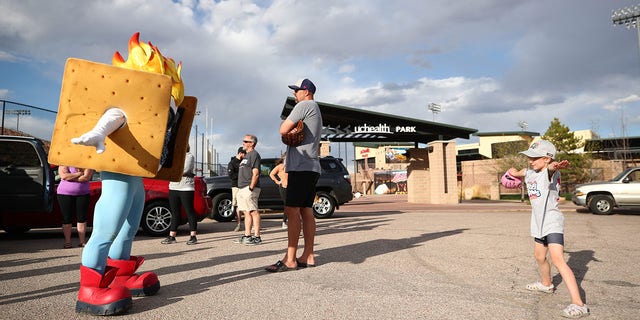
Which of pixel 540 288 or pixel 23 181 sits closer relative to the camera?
pixel 540 288

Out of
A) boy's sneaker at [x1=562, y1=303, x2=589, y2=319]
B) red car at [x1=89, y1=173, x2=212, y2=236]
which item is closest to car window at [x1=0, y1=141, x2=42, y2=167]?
red car at [x1=89, y1=173, x2=212, y2=236]

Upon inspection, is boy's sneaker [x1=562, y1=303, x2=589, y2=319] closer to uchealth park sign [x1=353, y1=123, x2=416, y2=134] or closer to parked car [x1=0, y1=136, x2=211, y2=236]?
parked car [x1=0, y1=136, x2=211, y2=236]

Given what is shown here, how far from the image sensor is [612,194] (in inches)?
545

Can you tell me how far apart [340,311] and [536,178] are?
1979 mm

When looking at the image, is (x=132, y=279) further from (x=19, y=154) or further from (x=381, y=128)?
(x=381, y=128)

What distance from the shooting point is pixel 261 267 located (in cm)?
452

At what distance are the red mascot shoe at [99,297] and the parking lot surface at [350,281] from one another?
0.08 m

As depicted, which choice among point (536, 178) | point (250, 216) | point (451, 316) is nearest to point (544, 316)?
point (451, 316)

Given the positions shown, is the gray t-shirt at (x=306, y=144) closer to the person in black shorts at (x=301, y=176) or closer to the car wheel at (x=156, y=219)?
the person in black shorts at (x=301, y=176)

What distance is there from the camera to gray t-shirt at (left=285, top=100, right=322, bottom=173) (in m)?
4.34

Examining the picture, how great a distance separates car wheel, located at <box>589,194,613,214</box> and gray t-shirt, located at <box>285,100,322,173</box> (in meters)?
13.2

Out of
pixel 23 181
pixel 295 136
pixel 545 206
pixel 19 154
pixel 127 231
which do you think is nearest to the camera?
pixel 127 231

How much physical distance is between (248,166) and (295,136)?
277 centimetres

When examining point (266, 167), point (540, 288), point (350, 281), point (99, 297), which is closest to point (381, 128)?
point (266, 167)
